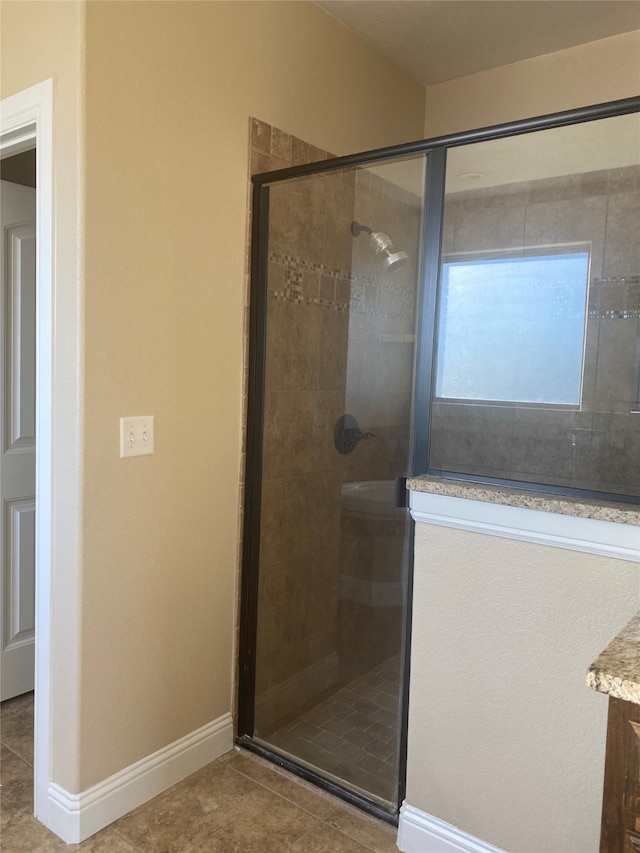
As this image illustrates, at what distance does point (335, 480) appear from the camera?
2256 millimetres

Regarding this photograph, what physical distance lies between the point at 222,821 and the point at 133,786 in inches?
11.1

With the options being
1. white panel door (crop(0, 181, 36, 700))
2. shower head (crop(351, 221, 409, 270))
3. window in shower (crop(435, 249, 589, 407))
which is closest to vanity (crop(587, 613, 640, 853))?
shower head (crop(351, 221, 409, 270))

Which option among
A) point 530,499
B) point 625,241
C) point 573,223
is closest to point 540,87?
point 573,223

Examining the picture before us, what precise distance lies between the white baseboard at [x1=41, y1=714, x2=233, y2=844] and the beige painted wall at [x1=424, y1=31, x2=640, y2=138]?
263 centimetres

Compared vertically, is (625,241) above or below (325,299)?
above

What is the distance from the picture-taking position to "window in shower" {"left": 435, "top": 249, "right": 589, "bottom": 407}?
237 cm

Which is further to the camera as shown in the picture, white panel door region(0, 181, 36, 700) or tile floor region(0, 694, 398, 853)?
white panel door region(0, 181, 36, 700)

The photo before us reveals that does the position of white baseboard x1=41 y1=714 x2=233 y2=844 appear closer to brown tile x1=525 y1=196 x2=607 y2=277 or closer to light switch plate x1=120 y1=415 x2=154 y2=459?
light switch plate x1=120 y1=415 x2=154 y2=459

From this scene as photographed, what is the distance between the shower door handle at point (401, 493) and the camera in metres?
1.93

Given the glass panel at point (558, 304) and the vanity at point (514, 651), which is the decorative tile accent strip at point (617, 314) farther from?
the vanity at point (514, 651)

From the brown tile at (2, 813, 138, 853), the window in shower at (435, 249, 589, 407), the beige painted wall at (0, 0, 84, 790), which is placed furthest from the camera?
the window in shower at (435, 249, 589, 407)

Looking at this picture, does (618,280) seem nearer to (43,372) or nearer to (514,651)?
(514,651)

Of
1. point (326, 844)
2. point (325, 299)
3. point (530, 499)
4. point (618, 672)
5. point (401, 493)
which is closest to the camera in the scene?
point (618, 672)

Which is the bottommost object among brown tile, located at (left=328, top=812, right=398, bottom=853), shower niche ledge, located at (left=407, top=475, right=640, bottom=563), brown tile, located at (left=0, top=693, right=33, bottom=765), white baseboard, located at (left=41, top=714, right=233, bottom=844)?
brown tile, located at (left=328, top=812, right=398, bottom=853)
